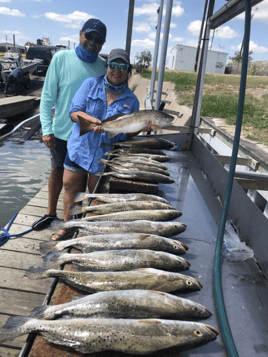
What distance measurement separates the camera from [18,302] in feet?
10.6

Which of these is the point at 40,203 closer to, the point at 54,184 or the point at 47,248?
the point at 54,184

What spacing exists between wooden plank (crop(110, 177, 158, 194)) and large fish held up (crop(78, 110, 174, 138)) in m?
0.71

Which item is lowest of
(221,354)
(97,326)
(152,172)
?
(221,354)

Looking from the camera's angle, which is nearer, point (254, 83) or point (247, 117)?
point (247, 117)

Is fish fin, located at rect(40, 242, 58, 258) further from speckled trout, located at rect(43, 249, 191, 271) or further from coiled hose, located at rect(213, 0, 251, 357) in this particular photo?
coiled hose, located at rect(213, 0, 251, 357)

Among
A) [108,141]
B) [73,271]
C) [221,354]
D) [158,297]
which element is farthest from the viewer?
[108,141]

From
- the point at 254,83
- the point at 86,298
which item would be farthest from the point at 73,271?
the point at 254,83

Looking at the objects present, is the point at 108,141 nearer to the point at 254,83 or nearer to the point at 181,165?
the point at 181,165

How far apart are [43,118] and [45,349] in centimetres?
336

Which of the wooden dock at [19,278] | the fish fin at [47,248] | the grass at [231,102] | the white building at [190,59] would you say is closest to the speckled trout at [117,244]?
the fish fin at [47,248]

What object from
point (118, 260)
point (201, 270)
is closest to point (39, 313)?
point (118, 260)

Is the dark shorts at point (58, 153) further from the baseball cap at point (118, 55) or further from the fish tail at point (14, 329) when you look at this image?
the fish tail at point (14, 329)

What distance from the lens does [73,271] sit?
5.15 ft

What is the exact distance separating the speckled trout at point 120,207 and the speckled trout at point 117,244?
1.49 feet
